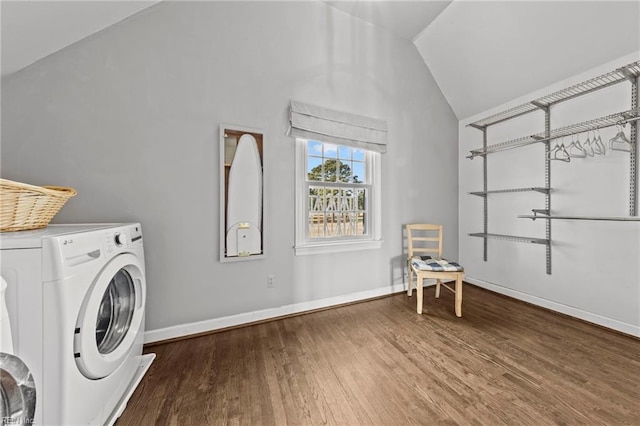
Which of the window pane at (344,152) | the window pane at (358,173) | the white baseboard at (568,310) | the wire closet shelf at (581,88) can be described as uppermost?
the wire closet shelf at (581,88)

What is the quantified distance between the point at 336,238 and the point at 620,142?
8.23ft

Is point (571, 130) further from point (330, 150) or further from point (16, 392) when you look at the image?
point (16, 392)

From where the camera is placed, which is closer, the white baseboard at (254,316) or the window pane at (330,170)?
the white baseboard at (254,316)

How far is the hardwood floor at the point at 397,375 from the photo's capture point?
1.20 m

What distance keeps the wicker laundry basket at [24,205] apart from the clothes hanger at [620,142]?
357cm

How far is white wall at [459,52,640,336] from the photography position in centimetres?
198

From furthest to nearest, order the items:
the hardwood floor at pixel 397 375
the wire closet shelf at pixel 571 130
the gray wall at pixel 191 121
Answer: the wire closet shelf at pixel 571 130
the gray wall at pixel 191 121
the hardwood floor at pixel 397 375

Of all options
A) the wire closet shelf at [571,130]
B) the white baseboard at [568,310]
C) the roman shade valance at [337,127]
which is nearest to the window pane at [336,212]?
the roman shade valance at [337,127]

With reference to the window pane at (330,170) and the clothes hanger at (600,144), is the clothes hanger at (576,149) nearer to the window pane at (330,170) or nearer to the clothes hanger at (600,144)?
the clothes hanger at (600,144)

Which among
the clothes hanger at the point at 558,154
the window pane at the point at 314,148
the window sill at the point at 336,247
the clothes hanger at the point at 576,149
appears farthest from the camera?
the window pane at the point at 314,148

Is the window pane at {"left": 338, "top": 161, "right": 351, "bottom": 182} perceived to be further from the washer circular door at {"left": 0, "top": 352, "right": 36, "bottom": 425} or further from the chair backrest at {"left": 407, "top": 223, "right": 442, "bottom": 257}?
the washer circular door at {"left": 0, "top": 352, "right": 36, "bottom": 425}

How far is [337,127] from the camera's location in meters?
2.47

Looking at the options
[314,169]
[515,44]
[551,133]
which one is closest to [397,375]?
[314,169]

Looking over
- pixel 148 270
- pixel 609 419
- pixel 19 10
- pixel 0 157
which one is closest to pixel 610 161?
pixel 609 419
